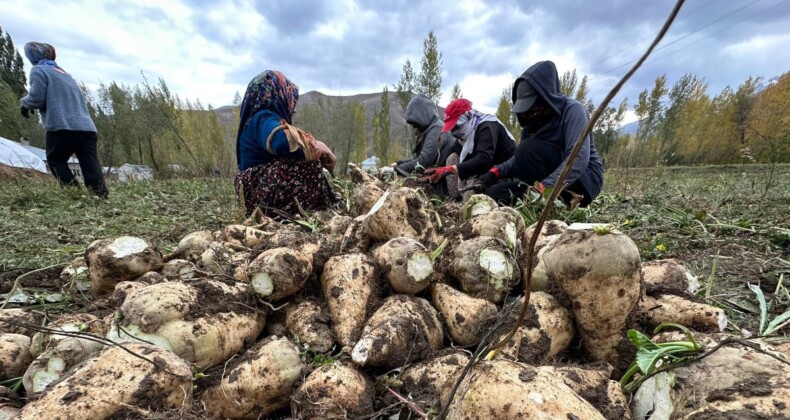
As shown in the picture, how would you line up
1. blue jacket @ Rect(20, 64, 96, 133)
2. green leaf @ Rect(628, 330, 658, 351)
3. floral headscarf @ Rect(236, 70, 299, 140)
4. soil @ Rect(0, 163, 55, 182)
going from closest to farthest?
green leaf @ Rect(628, 330, 658, 351), floral headscarf @ Rect(236, 70, 299, 140), blue jacket @ Rect(20, 64, 96, 133), soil @ Rect(0, 163, 55, 182)

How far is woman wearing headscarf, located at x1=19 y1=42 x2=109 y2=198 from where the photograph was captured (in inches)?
188

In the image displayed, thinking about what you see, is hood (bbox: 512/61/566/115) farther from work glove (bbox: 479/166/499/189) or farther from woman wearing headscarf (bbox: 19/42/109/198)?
woman wearing headscarf (bbox: 19/42/109/198)

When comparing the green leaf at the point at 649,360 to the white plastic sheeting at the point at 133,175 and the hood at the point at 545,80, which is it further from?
the white plastic sheeting at the point at 133,175

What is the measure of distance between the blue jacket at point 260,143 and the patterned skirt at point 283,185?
11cm

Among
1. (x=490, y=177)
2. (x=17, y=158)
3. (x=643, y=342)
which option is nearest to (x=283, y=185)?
(x=490, y=177)

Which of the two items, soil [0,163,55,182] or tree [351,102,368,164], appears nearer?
soil [0,163,55,182]

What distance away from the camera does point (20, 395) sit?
51.0 inches

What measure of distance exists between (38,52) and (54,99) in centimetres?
79

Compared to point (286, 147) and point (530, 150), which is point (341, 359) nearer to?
point (286, 147)

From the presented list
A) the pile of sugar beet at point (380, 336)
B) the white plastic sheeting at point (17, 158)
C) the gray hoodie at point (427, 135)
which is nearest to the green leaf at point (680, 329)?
the pile of sugar beet at point (380, 336)

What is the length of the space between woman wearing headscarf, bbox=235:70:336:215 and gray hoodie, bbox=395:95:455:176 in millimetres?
2158

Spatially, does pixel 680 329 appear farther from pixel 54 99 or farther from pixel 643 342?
pixel 54 99

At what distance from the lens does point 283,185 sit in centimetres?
314

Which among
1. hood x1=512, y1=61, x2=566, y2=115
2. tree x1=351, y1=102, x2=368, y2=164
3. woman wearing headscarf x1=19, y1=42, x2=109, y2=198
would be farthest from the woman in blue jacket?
tree x1=351, y1=102, x2=368, y2=164
